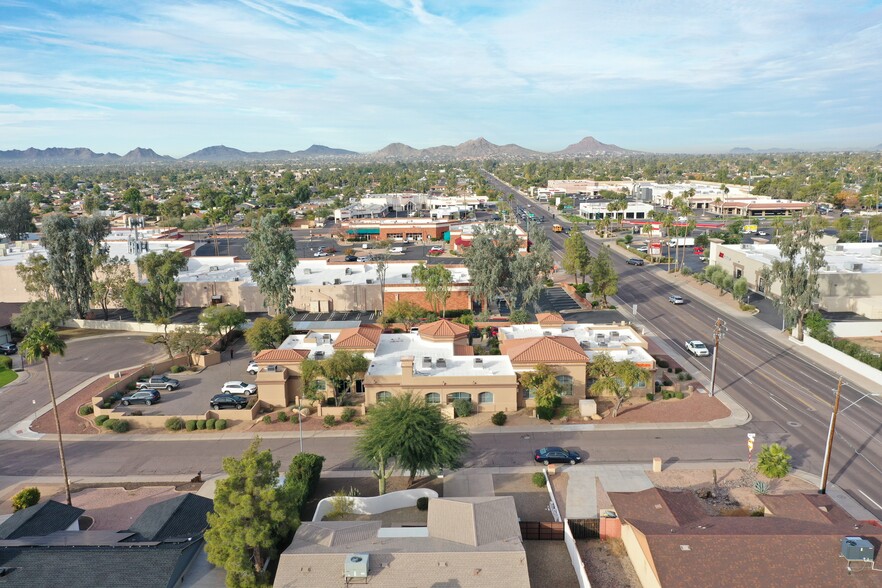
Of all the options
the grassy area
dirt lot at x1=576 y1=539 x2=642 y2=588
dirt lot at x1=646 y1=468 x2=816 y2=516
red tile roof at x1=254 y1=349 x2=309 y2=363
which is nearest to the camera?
dirt lot at x1=576 y1=539 x2=642 y2=588

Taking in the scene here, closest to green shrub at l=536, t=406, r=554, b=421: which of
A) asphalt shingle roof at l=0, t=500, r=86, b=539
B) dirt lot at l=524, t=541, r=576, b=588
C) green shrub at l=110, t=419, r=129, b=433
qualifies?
dirt lot at l=524, t=541, r=576, b=588

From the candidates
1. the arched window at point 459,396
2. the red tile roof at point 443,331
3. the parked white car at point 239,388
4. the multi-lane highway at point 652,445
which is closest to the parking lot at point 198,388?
the parked white car at point 239,388

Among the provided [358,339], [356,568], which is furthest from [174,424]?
[356,568]

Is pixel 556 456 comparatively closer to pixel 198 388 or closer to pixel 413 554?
pixel 413 554

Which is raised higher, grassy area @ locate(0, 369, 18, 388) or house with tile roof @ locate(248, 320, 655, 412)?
house with tile roof @ locate(248, 320, 655, 412)

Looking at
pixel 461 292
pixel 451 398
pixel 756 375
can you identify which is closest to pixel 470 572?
pixel 451 398

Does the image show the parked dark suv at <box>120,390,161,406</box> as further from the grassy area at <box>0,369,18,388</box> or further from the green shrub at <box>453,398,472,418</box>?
the green shrub at <box>453,398,472,418</box>
